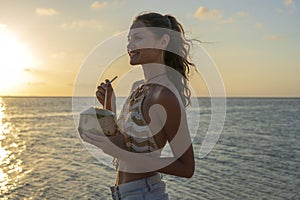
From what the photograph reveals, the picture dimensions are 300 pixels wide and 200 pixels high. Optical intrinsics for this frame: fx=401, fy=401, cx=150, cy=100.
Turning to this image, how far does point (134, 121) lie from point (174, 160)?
35 centimetres

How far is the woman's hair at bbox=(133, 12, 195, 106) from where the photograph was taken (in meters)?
2.67

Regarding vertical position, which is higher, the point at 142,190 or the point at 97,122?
the point at 97,122

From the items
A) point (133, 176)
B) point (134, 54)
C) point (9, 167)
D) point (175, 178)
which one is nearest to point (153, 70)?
point (134, 54)

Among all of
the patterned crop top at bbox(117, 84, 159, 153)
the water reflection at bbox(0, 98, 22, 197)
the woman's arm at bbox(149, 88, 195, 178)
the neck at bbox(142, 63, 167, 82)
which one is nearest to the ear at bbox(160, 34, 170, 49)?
the neck at bbox(142, 63, 167, 82)

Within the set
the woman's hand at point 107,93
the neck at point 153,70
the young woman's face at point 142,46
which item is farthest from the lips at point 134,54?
the woman's hand at point 107,93

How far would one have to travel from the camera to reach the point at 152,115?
7.85ft

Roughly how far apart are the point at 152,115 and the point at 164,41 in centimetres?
55

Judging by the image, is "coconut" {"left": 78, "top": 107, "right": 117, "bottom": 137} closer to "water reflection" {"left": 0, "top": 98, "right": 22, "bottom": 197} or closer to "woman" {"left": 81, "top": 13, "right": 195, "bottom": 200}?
"woman" {"left": 81, "top": 13, "right": 195, "bottom": 200}

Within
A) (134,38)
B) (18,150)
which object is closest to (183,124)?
(134,38)

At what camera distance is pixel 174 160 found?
2.34 meters

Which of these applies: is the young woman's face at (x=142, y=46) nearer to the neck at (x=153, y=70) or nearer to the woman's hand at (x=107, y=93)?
the neck at (x=153, y=70)

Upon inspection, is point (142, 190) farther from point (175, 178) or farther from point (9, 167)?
point (9, 167)

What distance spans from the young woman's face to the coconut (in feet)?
1.52

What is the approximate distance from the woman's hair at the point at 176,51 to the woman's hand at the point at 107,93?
1.49 ft
